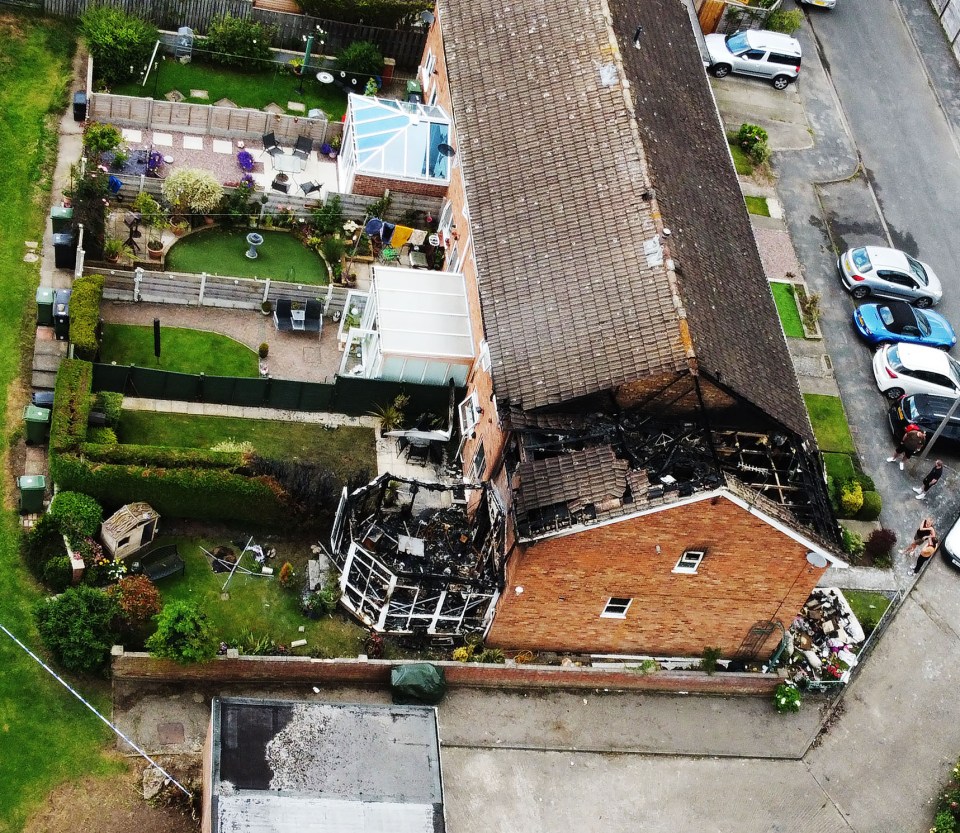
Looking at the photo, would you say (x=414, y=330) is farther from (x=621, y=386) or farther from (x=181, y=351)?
(x=621, y=386)

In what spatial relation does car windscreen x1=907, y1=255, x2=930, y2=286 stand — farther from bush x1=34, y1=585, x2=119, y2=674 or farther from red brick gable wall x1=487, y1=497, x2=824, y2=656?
bush x1=34, y1=585, x2=119, y2=674

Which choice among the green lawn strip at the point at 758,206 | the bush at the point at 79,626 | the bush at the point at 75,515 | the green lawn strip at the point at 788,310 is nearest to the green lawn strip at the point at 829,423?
the green lawn strip at the point at 788,310

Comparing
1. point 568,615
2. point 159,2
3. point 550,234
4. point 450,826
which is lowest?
point 450,826

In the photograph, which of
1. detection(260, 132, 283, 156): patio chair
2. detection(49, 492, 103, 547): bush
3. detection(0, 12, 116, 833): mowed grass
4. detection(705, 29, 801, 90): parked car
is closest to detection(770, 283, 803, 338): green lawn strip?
detection(705, 29, 801, 90): parked car

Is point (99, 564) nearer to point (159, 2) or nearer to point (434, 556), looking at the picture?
point (434, 556)

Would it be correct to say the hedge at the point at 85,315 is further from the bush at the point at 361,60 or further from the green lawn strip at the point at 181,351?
the bush at the point at 361,60

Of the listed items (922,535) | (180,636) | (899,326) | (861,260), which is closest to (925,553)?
(922,535)

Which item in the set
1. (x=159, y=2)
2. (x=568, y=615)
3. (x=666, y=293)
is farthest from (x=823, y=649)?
(x=159, y=2)
